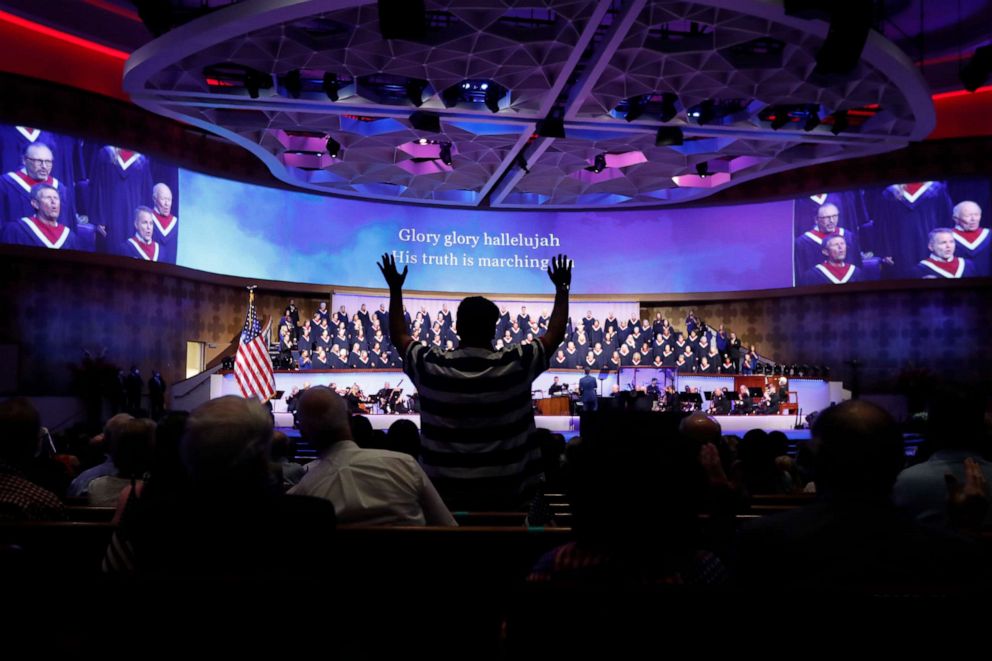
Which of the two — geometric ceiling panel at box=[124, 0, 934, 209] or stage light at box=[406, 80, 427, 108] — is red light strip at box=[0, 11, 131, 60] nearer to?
geometric ceiling panel at box=[124, 0, 934, 209]

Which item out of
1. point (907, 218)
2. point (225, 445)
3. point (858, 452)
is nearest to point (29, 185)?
point (225, 445)

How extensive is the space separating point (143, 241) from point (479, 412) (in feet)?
50.4

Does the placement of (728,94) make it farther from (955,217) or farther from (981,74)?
(955,217)

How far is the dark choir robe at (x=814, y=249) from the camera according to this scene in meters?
18.8

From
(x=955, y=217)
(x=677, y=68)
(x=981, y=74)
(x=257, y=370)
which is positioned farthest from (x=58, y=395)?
(x=955, y=217)

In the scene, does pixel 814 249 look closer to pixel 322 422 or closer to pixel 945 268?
pixel 945 268

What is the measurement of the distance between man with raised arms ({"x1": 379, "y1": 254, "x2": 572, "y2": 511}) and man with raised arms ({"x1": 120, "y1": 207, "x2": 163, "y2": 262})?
1489cm

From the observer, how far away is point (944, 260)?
58.3ft

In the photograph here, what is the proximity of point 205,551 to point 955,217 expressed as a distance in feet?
64.0

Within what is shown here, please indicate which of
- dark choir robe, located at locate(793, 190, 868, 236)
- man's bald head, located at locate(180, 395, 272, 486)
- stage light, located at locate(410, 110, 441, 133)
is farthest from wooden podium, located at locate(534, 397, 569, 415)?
man's bald head, located at locate(180, 395, 272, 486)

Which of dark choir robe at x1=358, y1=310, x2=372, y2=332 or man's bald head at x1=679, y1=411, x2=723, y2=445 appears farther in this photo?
dark choir robe at x1=358, y1=310, x2=372, y2=332

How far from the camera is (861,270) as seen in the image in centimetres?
1872

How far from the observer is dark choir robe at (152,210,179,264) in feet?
54.6

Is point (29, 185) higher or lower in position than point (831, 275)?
higher
